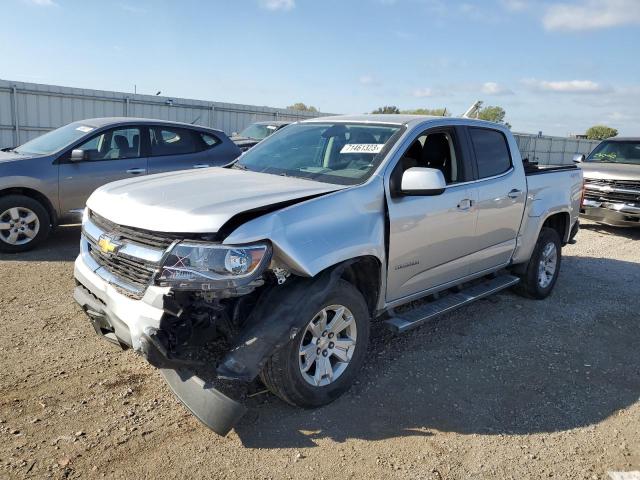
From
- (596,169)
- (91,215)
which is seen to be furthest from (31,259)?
(596,169)

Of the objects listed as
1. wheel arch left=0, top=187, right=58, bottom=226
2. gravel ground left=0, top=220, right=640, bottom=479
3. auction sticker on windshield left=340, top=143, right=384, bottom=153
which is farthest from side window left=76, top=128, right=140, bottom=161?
auction sticker on windshield left=340, top=143, right=384, bottom=153

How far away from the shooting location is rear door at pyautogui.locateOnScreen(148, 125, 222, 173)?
7.88m

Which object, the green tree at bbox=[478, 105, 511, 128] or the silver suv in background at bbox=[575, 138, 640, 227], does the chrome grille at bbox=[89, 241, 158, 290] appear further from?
the silver suv in background at bbox=[575, 138, 640, 227]

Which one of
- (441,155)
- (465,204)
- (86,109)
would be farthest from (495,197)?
(86,109)

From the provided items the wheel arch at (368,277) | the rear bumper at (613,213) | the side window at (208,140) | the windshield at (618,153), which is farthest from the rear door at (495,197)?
the windshield at (618,153)

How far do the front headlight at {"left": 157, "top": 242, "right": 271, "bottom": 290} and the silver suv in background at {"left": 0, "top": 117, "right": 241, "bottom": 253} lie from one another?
478 cm

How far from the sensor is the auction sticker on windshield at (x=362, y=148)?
13.3ft

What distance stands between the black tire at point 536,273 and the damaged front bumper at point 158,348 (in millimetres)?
3993

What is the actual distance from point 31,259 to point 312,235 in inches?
187

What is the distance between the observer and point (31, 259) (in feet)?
21.4

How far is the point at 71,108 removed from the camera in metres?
17.3

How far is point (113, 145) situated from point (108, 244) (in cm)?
471

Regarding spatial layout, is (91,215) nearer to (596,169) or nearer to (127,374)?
(127,374)

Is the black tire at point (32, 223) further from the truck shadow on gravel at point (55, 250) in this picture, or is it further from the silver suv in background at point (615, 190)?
the silver suv in background at point (615, 190)
